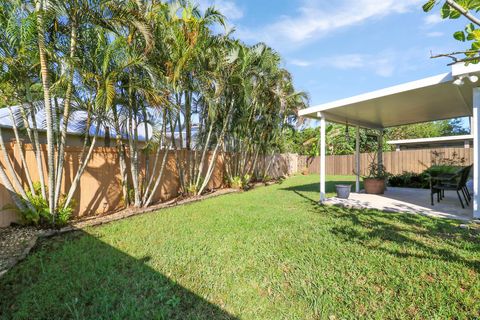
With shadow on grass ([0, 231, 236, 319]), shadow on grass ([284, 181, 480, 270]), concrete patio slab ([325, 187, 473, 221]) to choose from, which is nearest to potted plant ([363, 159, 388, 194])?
concrete patio slab ([325, 187, 473, 221])

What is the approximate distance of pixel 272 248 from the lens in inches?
149

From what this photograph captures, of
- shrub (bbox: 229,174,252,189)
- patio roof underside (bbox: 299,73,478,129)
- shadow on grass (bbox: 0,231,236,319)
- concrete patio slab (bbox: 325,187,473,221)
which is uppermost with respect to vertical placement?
patio roof underside (bbox: 299,73,478,129)

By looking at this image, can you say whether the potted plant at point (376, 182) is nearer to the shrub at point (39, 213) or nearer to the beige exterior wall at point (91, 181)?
the beige exterior wall at point (91, 181)

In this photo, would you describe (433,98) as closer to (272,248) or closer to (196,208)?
Result: (272,248)

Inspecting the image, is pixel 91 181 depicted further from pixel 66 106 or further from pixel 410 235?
pixel 410 235

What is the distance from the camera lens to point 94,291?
2.67 metres

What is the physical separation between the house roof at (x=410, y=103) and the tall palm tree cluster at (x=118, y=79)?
129 inches

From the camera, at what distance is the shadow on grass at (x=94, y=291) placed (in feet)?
7.66

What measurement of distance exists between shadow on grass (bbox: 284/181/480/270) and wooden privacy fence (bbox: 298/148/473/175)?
20.2 feet

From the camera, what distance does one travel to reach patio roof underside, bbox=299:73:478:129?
5.14 meters

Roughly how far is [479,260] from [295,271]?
7.69ft

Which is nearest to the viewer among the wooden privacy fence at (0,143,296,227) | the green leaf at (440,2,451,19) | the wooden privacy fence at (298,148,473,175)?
the green leaf at (440,2,451,19)

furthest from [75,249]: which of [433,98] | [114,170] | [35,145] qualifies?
[433,98]

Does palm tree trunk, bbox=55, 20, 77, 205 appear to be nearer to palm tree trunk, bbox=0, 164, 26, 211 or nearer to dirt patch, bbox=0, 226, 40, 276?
palm tree trunk, bbox=0, 164, 26, 211
